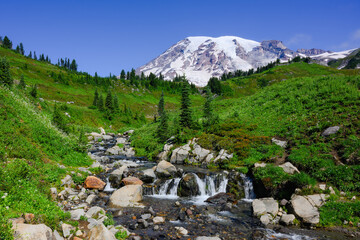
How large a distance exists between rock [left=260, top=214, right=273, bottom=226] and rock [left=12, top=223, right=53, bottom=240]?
11.8m

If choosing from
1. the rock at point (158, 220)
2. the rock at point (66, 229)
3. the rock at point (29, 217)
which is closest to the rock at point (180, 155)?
the rock at point (158, 220)

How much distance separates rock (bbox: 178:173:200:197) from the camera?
18.1 m

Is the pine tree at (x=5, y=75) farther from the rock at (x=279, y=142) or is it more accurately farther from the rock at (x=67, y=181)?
the rock at (x=279, y=142)

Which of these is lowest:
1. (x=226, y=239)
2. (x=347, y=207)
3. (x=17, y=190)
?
(x=226, y=239)

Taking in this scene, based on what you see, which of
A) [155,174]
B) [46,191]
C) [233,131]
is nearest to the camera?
[46,191]

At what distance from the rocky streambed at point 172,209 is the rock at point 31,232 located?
0.09 meters

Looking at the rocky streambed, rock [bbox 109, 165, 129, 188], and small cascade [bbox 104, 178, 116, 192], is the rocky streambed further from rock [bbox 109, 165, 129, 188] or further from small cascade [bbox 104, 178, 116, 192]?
small cascade [bbox 104, 178, 116, 192]

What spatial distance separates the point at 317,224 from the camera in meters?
11.6

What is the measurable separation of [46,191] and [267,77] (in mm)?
202754

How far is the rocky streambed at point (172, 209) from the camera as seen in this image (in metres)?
10.6

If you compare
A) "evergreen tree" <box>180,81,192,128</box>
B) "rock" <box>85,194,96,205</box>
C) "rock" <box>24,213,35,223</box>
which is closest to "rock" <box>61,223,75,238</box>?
"rock" <box>24,213,35,223</box>

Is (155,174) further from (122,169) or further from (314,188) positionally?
(314,188)

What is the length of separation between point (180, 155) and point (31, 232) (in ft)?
71.6

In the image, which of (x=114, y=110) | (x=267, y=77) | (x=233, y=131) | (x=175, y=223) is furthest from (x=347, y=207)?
(x=267, y=77)
